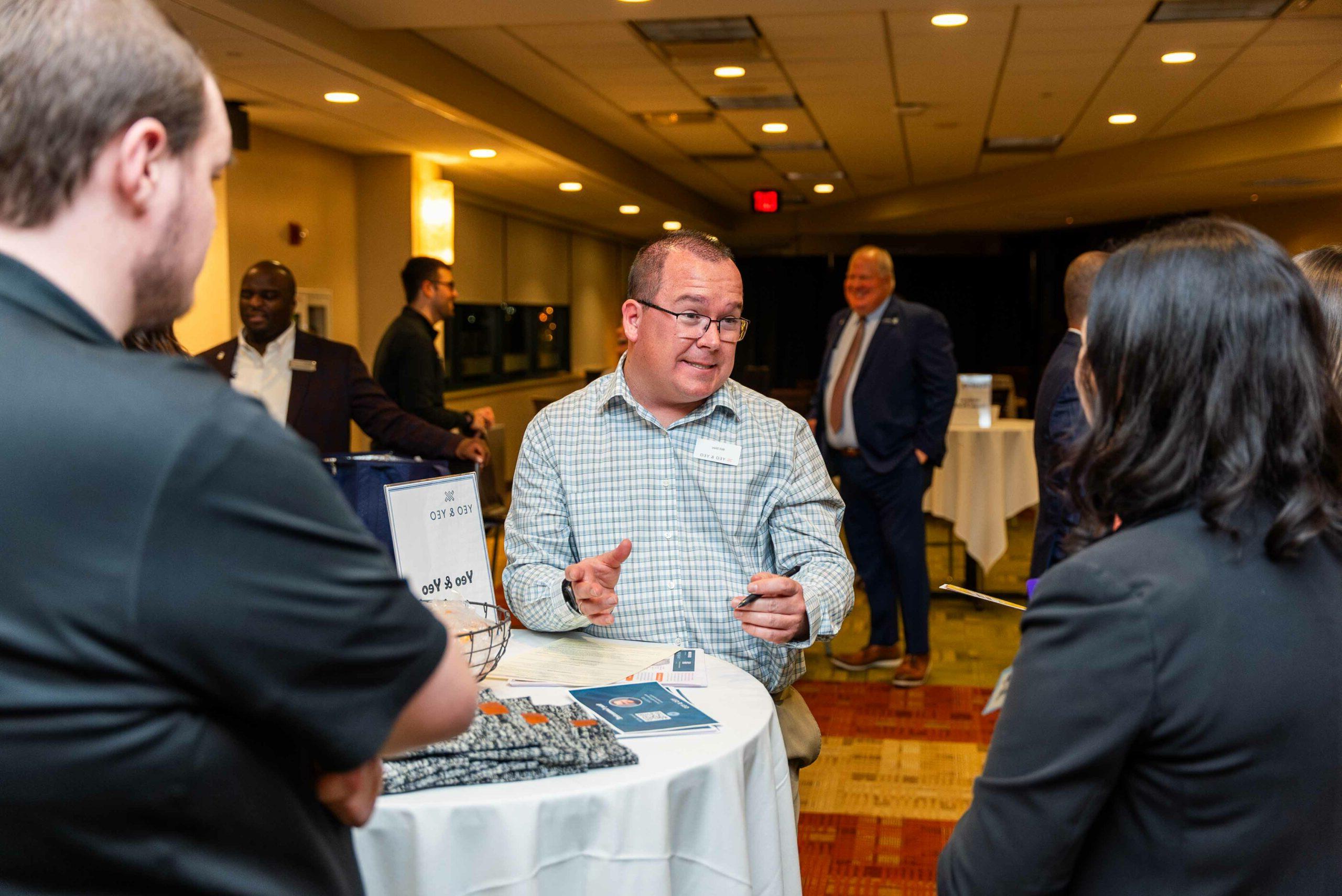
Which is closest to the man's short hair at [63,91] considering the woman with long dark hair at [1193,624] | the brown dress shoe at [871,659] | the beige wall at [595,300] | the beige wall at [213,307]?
the woman with long dark hair at [1193,624]

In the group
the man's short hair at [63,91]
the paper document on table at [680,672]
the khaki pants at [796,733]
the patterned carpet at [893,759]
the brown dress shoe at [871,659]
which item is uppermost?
the man's short hair at [63,91]

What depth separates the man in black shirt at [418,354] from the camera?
539cm

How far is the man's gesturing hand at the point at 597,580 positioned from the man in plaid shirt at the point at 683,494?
0.56 ft

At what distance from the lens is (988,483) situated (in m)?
6.00

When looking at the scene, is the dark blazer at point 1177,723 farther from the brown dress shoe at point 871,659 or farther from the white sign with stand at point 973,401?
the white sign with stand at point 973,401

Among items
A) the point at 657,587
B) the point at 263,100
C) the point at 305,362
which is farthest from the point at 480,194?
the point at 657,587

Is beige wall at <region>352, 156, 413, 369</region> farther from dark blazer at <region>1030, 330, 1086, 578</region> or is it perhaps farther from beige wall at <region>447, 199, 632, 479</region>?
dark blazer at <region>1030, 330, 1086, 578</region>

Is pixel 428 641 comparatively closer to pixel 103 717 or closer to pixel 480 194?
pixel 103 717

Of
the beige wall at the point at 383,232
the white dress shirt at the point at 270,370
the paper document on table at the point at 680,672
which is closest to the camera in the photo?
the paper document on table at the point at 680,672

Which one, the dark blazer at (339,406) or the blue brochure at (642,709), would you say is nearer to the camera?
the blue brochure at (642,709)

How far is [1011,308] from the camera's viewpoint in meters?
17.2

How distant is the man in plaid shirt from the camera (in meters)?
2.20

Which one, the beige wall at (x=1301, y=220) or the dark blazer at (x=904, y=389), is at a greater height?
the beige wall at (x=1301, y=220)

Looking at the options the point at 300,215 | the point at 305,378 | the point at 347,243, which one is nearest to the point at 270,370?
the point at 305,378
